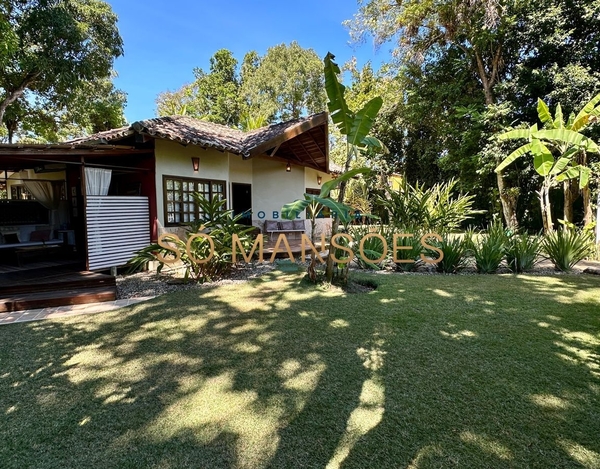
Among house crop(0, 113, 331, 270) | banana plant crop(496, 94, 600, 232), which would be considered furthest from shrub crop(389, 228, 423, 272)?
house crop(0, 113, 331, 270)

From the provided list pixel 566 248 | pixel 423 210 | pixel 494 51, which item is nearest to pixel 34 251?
pixel 423 210

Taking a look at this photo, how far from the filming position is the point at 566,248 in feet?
26.3

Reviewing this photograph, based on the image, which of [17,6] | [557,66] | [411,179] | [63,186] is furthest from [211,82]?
[557,66]

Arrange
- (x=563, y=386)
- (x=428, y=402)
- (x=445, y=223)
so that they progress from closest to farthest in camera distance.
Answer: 1. (x=428, y=402)
2. (x=563, y=386)
3. (x=445, y=223)

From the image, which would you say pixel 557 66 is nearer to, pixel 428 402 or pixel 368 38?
pixel 368 38

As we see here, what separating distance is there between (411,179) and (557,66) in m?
10.1

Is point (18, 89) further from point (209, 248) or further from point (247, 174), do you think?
point (209, 248)

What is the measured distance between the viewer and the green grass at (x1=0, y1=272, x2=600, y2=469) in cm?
233

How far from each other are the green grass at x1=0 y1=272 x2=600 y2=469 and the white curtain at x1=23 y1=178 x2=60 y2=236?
296 inches

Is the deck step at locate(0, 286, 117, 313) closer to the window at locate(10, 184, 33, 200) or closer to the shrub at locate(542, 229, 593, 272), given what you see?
the window at locate(10, 184, 33, 200)

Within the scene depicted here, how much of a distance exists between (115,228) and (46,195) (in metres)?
4.82

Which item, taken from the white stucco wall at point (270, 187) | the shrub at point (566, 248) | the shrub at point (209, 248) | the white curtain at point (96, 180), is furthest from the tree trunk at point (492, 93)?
the white curtain at point (96, 180)

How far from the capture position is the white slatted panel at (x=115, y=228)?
754 centimetres

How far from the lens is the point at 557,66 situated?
13305mm
